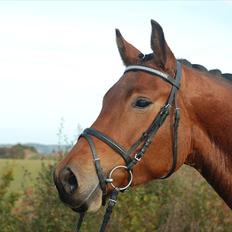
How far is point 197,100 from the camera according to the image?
4.38m

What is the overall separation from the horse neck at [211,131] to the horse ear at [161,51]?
0.19 metres

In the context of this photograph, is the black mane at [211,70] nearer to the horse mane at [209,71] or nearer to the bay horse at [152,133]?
the horse mane at [209,71]

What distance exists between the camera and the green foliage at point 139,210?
8758 mm

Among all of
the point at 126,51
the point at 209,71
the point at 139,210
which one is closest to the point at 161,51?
the point at 126,51

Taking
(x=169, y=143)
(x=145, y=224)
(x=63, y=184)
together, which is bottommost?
(x=145, y=224)

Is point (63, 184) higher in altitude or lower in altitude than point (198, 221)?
higher

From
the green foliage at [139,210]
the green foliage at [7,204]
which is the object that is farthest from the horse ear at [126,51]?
the green foliage at [7,204]

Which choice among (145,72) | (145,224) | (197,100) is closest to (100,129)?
(145,72)

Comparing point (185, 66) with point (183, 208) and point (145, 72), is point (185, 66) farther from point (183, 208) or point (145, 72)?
point (183, 208)

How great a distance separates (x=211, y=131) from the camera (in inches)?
173

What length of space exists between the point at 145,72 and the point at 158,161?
0.78 m

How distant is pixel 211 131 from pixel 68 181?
1.38 meters

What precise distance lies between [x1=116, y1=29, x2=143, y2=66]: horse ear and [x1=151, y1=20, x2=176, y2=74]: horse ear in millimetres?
235

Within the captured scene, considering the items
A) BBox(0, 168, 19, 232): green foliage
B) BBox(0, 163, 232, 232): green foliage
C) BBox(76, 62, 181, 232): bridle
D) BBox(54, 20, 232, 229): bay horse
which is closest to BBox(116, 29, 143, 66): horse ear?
BBox(54, 20, 232, 229): bay horse
